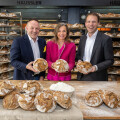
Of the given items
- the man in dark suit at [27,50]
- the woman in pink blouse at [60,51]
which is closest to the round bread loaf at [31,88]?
the man in dark suit at [27,50]

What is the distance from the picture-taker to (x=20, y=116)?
1.08 metres

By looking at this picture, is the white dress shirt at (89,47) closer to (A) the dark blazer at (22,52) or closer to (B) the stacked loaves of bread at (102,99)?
(A) the dark blazer at (22,52)

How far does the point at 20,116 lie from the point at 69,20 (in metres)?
4.85

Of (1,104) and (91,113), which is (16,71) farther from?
(91,113)

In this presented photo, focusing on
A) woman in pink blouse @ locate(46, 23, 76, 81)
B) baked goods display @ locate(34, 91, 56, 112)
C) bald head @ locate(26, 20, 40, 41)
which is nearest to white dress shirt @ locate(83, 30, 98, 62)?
woman in pink blouse @ locate(46, 23, 76, 81)

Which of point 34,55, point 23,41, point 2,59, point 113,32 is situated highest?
point 113,32

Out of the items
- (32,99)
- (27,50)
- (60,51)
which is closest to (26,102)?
(32,99)

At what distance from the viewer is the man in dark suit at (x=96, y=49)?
2117 millimetres

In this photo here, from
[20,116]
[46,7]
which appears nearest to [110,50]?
[20,116]

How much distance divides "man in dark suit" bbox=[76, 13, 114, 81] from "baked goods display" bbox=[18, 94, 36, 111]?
3.89ft

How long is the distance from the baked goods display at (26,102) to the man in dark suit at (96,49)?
119cm

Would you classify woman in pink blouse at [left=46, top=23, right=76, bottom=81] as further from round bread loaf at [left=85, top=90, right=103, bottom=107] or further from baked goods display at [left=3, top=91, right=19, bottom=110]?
baked goods display at [left=3, top=91, right=19, bottom=110]

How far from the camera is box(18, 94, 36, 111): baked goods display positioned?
43.2 inches

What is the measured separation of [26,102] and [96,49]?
1432 mm
